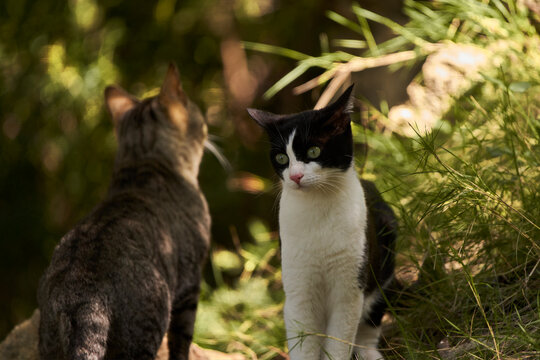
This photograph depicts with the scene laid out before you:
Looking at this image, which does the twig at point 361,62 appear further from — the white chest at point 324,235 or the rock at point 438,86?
the white chest at point 324,235

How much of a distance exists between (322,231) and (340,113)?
1.07 feet

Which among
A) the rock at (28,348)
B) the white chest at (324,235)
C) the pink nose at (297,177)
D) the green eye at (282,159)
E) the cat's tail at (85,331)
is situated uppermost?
the pink nose at (297,177)

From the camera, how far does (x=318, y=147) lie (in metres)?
1.72

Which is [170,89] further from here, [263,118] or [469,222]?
[469,222]

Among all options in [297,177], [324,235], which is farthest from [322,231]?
[297,177]

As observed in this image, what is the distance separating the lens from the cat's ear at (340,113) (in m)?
1.70

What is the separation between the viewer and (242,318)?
9.63ft

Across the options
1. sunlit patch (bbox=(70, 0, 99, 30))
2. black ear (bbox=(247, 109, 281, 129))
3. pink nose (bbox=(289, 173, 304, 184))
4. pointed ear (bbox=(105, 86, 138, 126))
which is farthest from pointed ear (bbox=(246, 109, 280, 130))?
sunlit patch (bbox=(70, 0, 99, 30))

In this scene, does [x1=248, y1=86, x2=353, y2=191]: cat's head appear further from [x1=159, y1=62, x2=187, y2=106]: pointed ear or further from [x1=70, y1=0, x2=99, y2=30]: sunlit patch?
[x1=70, y1=0, x2=99, y2=30]: sunlit patch

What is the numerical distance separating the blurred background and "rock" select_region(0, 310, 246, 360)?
0.62ft

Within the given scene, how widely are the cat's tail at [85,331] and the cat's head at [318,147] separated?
2.03 feet

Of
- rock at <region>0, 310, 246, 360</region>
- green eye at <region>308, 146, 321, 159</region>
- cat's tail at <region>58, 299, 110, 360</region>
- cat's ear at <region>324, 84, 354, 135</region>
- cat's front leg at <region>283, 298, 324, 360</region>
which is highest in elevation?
cat's ear at <region>324, 84, 354, 135</region>

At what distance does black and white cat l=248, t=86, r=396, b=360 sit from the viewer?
5.59ft

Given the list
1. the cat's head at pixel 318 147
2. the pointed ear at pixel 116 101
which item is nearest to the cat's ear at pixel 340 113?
the cat's head at pixel 318 147
